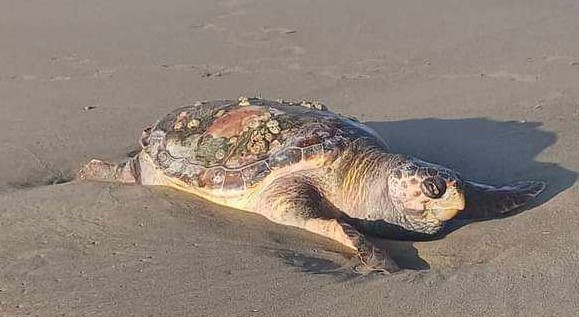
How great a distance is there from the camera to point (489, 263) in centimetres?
345

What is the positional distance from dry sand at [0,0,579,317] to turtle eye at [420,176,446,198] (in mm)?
235

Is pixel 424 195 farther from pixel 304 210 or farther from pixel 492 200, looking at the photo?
pixel 304 210

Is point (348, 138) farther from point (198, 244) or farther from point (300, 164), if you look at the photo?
point (198, 244)

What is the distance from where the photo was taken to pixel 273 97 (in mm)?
6324

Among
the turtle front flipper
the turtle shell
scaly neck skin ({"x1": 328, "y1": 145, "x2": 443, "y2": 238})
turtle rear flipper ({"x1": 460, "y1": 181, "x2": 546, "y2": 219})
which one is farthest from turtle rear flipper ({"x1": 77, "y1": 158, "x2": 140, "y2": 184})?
turtle rear flipper ({"x1": 460, "y1": 181, "x2": 546, "y2": 219})

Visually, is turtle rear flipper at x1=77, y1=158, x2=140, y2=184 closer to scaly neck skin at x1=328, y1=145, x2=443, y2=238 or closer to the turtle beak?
scaly neck skin at x1=328, y1=145, x2=443, y2=238

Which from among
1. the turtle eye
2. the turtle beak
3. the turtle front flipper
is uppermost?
the turtle eye

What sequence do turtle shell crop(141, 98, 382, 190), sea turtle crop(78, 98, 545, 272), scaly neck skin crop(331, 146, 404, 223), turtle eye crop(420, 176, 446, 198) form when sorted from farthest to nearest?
turtle shell crop(141, 98, 382, 190), scaly neck skin crop(331, 146, 404, 223), sea turtle crop(78, 98, 545, 272), turtle eye crop(420, 176, 446, 198)

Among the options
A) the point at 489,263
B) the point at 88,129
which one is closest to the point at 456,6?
the point at 88,129

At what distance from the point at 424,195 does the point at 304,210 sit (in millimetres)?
564

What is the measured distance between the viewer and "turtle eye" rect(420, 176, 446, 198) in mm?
3781

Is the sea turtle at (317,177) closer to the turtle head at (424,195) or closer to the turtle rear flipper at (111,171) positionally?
the turtle head at (424,195)

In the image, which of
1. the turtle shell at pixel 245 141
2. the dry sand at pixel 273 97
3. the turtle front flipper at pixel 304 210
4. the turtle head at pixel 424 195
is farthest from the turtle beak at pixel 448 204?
the turtle shell at pixel 245 141

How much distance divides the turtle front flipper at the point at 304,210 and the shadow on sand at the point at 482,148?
0.91 feet
